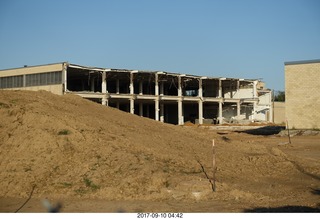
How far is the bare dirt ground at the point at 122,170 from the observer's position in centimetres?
1023

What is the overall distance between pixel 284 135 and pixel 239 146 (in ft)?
59.9

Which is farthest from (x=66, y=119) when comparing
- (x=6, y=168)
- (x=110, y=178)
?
(x=110, y=178)

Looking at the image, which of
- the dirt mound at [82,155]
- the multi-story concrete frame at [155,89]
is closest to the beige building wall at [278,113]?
the multi-story concrete frame at [155,89]

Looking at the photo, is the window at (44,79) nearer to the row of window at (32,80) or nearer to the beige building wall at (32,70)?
the row of window at (32,80)

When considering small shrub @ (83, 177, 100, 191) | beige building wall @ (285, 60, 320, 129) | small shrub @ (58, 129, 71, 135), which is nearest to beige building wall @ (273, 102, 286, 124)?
beige building wall @ (285, 60, 320, 129)

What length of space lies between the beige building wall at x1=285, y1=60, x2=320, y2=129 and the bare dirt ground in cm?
1921

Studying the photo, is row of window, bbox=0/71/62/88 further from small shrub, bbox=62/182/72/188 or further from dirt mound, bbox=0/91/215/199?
small shrub, bbox=62/182/72/188

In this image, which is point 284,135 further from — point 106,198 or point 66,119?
point 106,198

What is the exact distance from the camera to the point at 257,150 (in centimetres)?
1903

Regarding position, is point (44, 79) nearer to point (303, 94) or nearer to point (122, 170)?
point (303, 94)

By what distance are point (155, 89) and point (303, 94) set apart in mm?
23634

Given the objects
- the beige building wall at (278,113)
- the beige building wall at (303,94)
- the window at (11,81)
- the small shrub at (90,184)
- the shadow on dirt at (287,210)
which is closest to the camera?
the shadow on dirt at (287,210)

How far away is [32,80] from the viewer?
152 ft

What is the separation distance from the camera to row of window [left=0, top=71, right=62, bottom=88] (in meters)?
44.4
